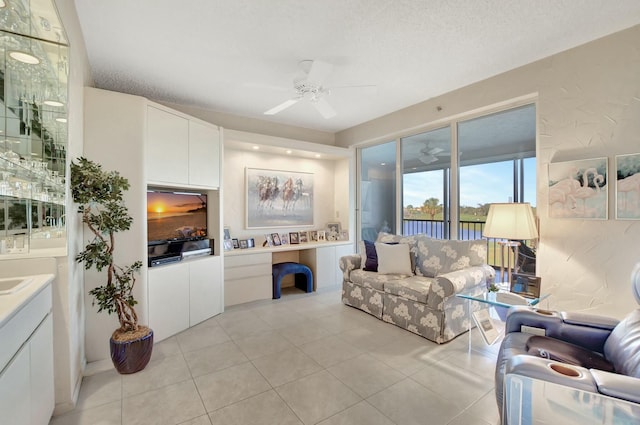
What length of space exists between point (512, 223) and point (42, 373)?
3.60m

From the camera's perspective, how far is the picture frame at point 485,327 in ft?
8.45

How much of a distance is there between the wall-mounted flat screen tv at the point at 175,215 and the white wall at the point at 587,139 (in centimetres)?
380

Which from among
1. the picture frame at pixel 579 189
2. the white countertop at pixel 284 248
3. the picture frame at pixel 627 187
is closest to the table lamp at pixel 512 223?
the picture frame at pixel 579 189

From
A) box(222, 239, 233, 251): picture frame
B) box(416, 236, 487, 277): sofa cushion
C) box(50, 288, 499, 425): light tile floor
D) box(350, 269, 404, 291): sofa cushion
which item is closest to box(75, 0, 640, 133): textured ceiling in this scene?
box(416, 236, 487, 277): sofa cushion

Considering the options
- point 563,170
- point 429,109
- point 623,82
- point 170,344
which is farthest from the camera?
point 429,109

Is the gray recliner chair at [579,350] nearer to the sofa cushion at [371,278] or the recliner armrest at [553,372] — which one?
the recliner armrest at [553,372]

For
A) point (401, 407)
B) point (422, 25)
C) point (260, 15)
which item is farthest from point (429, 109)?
point (401, 407)

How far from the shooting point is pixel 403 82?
327cm

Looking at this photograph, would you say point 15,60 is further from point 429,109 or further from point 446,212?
point 446,212

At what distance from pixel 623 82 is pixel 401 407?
3122mm

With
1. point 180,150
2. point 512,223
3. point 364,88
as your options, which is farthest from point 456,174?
point 180,150

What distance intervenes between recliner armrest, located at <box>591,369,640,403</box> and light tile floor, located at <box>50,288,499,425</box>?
84 centimetres

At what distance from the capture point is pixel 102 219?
2225mm

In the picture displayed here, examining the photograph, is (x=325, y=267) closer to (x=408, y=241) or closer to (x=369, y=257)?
(x=369, y=257)
